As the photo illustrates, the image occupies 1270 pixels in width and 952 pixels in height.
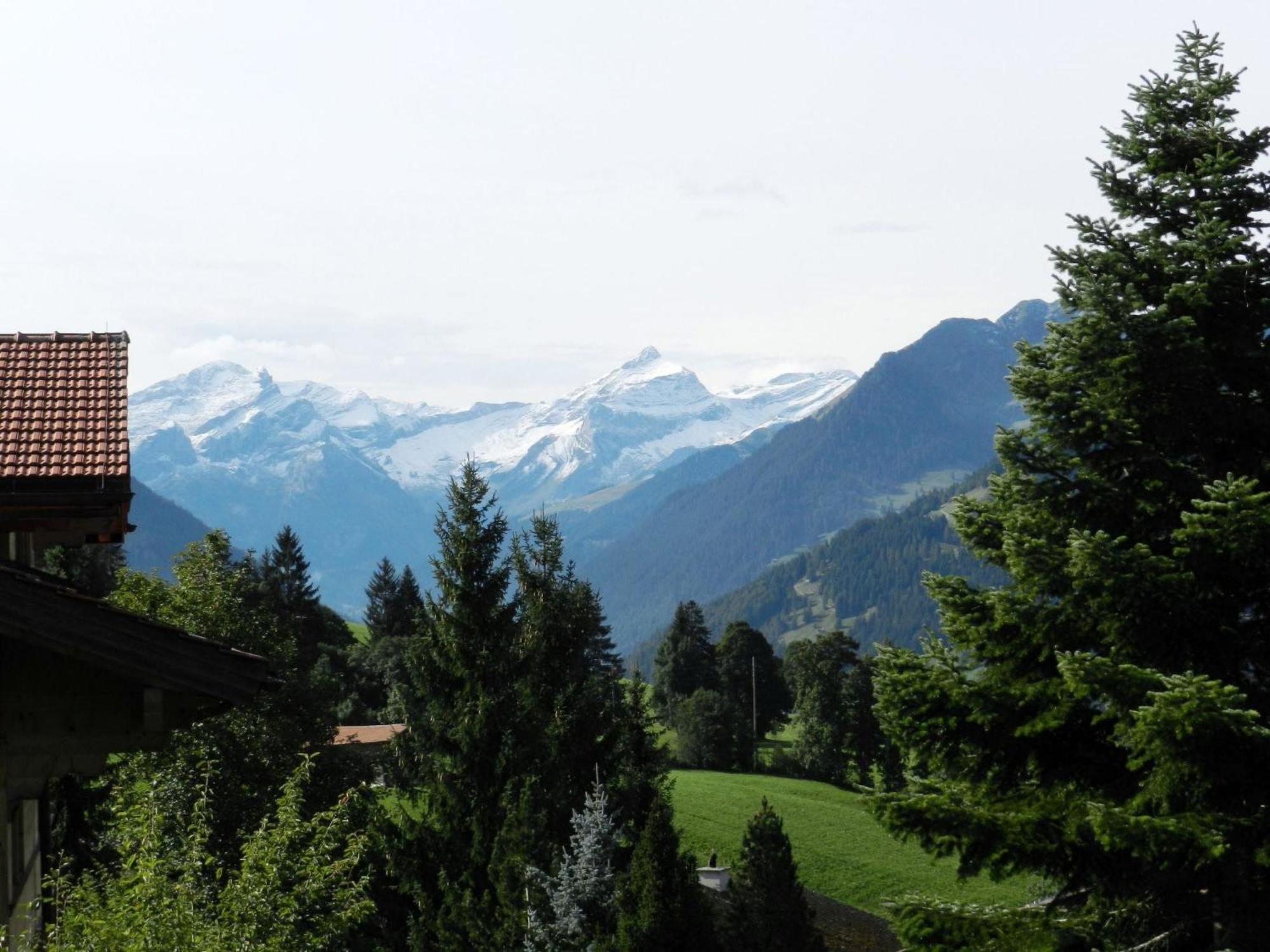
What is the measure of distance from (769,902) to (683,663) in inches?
3143

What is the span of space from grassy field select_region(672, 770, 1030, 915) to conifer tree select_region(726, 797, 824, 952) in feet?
60.7

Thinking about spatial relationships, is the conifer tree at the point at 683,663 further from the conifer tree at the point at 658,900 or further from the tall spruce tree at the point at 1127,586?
the tall spruce tree at the point at 1127,586

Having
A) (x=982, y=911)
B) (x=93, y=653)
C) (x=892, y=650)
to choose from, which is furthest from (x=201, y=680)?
(x=982, y=911)

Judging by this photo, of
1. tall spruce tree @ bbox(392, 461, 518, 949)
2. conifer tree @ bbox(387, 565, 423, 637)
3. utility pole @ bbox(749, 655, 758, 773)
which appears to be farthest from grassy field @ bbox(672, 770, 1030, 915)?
conifer tree @ bbox(387, 565, 423, 637)

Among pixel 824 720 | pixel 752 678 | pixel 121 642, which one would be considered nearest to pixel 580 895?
pixel 121 642

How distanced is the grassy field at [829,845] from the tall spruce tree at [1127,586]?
4132 cm

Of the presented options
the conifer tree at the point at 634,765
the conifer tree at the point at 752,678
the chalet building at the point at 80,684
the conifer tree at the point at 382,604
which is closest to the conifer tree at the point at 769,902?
the conifer tree at the point at 634,765

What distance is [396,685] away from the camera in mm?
36062

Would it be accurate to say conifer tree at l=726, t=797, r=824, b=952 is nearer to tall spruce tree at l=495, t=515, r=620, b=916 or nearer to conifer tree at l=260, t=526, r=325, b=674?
tall spruce tree at l=495, t=515, r=620, b=916

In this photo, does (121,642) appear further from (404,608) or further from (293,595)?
(404,608)

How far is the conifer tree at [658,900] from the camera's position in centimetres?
2623

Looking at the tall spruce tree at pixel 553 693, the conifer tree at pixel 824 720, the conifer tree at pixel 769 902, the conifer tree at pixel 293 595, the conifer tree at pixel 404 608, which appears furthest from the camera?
the conifer tree at pixel 404 608

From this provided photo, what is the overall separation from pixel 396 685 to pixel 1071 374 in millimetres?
25975

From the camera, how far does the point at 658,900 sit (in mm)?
26562
